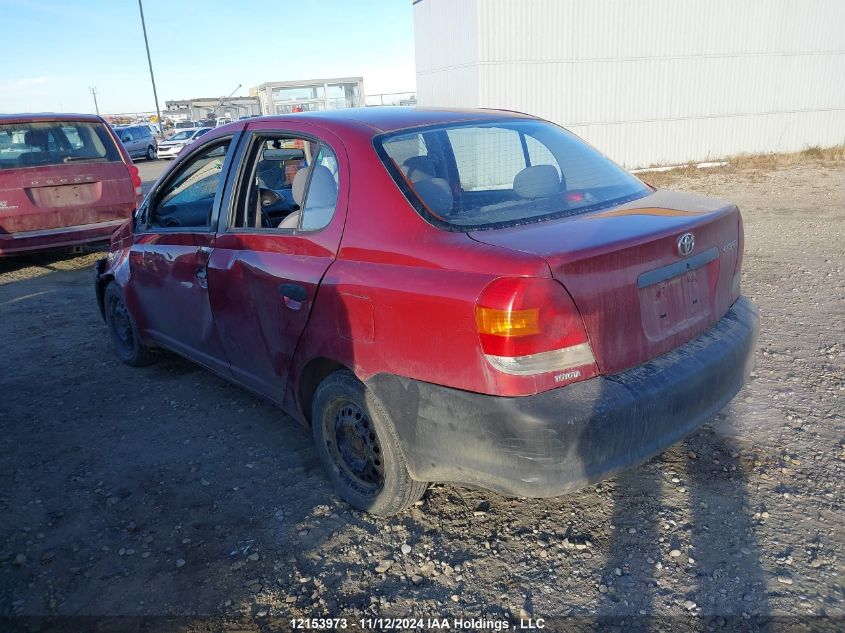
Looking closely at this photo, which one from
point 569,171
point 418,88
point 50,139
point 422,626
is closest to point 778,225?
point 569,171

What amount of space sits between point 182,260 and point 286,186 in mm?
761

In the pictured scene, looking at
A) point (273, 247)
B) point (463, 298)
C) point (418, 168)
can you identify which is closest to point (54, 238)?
point (273, 247)

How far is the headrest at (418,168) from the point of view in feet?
9.10

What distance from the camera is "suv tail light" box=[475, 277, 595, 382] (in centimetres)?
218

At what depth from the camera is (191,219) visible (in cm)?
414

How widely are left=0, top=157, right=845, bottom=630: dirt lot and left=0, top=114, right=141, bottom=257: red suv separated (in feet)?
12.6

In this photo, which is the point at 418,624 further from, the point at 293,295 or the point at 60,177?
the point at 60,177

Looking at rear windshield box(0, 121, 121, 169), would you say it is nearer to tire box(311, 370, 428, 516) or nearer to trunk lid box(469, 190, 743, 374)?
tire box(311, 370, 428, 516)

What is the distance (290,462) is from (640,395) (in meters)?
1.91

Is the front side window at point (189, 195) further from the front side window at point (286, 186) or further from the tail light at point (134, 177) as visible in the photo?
the tail light at point (134, 177)

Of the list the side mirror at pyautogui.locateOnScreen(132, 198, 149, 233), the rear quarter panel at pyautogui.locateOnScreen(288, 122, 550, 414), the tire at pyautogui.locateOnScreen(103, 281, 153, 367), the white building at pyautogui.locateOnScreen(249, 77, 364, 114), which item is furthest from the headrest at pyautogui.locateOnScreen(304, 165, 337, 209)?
the white building at pyautogui.locateOnScreen(249, 77, 364, 114)

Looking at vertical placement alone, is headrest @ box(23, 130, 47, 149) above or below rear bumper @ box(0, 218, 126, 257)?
above

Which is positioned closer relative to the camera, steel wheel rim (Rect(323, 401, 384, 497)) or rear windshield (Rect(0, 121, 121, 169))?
steel wheel rim (Rect(323, 401, 384, 497))

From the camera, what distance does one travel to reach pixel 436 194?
2.70 m
